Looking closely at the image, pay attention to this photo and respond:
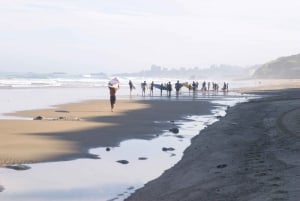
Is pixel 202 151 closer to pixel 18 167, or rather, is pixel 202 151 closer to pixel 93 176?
pixel 93 176

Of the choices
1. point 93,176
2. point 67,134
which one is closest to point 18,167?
point 93,176

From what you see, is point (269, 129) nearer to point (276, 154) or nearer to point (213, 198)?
point (276, 154)

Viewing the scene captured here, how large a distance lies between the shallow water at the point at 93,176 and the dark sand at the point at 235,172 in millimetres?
492

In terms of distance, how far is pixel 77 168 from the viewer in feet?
44.0

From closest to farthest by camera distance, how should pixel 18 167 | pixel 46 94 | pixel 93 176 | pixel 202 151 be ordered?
pixel 93 176
pixel 18 167
pixel 202 151
pixel 46 94

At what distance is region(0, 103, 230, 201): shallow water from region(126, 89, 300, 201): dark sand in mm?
492

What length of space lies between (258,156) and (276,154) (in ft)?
1.48

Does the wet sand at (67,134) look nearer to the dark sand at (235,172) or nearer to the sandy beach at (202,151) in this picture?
the sandy beach at (202,151)

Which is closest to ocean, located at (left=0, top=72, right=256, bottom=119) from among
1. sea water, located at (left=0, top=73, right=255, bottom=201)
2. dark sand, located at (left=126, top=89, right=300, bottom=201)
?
sea water, located at (left=0, top=73, right=255, bottom=201)

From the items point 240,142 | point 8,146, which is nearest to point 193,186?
point 240,142

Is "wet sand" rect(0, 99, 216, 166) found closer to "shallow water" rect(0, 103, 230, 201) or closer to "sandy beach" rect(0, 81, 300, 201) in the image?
"sandy beach" rect(0, 81, 300, 201)

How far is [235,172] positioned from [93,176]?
3.37 metres

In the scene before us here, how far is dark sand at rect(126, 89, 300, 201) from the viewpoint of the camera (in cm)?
888

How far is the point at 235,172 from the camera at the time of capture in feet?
35.5
